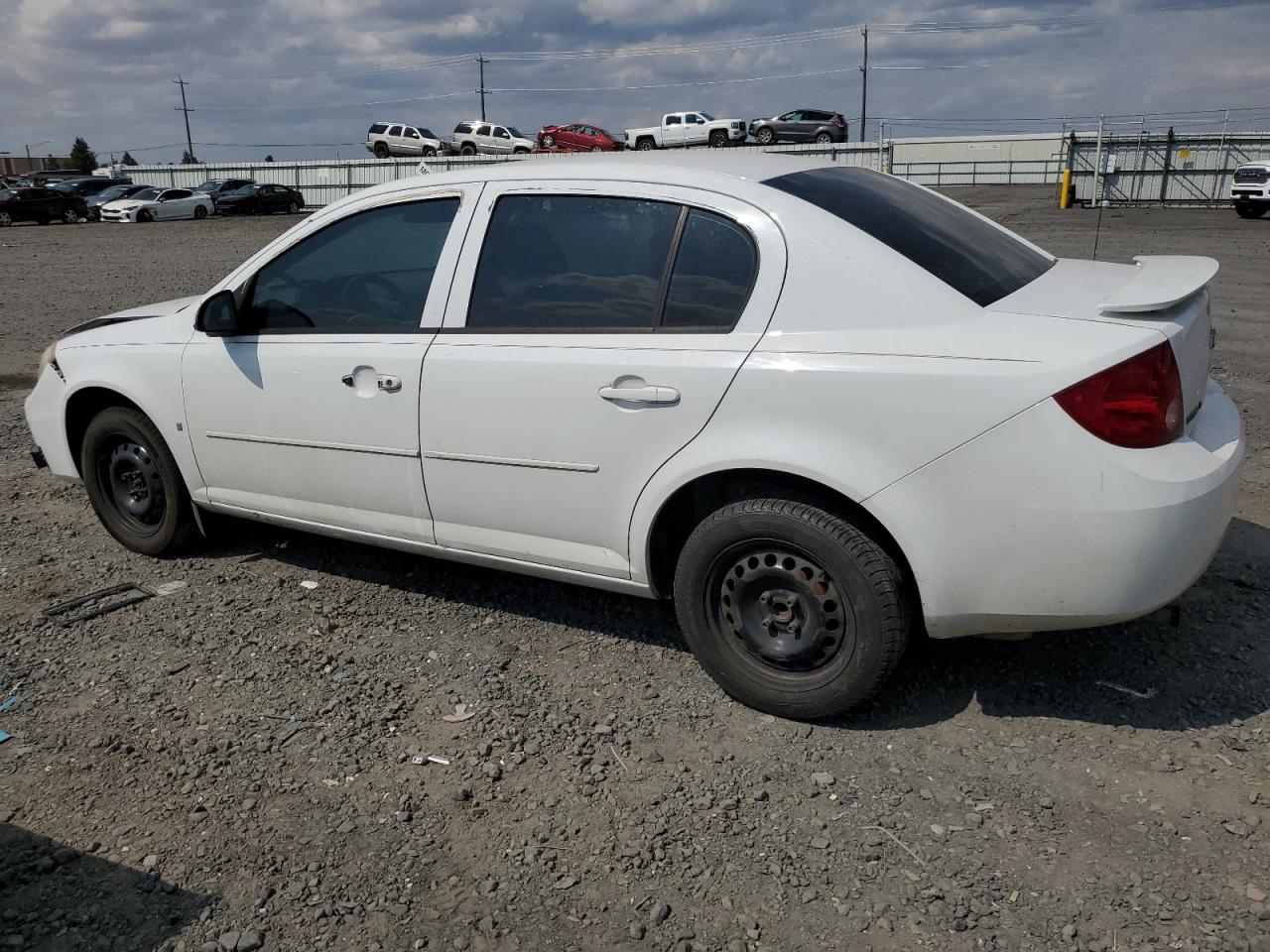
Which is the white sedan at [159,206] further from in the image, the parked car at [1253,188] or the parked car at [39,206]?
the parked car at [1253,188]

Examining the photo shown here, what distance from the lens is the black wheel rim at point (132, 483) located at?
497 cm

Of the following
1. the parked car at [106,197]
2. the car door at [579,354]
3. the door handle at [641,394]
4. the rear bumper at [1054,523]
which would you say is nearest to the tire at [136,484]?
the car door at [579,354]

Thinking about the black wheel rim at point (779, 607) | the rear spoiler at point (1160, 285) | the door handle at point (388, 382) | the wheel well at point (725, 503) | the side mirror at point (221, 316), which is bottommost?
the black wheel rim at point (779, 607)

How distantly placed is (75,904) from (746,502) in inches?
85.7

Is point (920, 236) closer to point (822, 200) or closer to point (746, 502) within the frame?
point (822, 200)

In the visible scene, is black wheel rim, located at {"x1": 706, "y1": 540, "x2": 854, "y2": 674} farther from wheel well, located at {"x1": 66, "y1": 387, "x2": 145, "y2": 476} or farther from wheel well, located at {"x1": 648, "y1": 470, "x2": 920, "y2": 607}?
wheel well, located at {"x1": 66, "y1": 387, "x2": 145, "y2": 476}

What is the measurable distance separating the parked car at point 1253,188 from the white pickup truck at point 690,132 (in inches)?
813

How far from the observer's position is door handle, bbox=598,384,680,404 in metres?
3.36

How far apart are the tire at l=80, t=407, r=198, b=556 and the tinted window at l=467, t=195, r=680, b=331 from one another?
198 centimetres

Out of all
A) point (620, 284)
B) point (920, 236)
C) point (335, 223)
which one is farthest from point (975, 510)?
point (335, 223)

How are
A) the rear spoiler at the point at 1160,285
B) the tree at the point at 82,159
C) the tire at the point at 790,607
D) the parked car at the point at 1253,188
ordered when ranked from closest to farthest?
1. the rear spoiler at the point at 1160,285
2. the tire at the point at 790,607
3. the parked car at the point at 1253,188
4. the tree at the point at 82,159

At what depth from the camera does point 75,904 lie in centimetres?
273

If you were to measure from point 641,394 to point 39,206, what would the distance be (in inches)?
1707

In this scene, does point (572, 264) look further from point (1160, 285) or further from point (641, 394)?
point (1160, 285)
